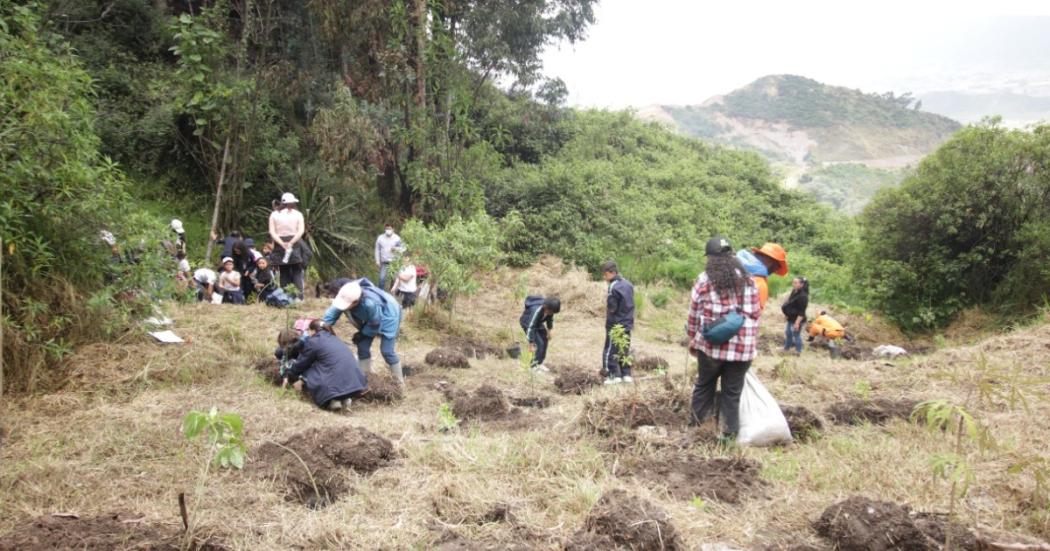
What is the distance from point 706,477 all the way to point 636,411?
1187 mm

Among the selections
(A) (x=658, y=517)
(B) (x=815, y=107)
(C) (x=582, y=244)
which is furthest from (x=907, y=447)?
(B) (x=815, y=107)

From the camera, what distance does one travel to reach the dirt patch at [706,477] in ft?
12.9

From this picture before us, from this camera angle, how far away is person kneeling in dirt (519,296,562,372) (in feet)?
26.3

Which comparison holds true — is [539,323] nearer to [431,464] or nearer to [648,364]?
[648,364]

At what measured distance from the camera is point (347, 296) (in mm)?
6090

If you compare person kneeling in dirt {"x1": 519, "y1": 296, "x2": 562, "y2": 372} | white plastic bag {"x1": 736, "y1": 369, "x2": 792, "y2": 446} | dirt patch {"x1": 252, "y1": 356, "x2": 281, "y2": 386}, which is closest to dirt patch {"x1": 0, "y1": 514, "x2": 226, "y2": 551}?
dirt patch {"x1": 252, "y1": 356, "x2": 281, "y2": 386}

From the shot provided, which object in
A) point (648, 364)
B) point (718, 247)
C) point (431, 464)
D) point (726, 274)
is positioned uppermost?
point (718, 247)

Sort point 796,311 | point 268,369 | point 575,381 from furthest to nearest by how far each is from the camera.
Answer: point 796,311
point 575,381
point 268,369

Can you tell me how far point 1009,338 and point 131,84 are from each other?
15248mm

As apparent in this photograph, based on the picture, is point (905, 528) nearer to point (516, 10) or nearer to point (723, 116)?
point (516, 10)

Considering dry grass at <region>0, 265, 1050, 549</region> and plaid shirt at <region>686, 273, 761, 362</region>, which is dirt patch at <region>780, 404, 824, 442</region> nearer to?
dry grass at <region>0, 265, 1050, 549</region>

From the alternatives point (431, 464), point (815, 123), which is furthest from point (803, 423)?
point (815, 123)

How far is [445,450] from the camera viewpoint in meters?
4.43

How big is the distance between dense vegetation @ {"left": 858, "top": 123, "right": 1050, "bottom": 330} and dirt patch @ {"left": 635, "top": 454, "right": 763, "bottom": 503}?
8880 mm
